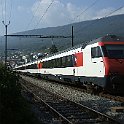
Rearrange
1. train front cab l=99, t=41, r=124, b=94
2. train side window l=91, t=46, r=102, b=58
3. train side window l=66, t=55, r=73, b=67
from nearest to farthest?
train front cab l=99, t=41, r=124, b=94 → train side window l=91, t=46, r=102, b=58 → train side window l=66, t=55, r=73, b=67

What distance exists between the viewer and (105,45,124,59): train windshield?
17534 millimetres

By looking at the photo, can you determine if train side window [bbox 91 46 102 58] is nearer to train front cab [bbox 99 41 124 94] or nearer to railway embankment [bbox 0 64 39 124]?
train front cab [bbox 99 41 124 94]

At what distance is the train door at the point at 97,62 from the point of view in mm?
17422

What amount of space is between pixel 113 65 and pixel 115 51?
38.0 inches

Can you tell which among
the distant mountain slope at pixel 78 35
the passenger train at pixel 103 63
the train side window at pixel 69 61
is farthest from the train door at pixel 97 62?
the distant mountain slope at pixel 78 35

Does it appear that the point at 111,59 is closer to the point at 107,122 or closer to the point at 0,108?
the point at 107,122

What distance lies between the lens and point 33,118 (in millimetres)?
9508

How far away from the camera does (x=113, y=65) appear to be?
17.1 m

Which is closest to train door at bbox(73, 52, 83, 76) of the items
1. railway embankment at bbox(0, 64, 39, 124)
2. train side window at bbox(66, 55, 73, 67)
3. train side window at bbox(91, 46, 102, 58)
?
train side window at bbox(66, 55, 73, 67)

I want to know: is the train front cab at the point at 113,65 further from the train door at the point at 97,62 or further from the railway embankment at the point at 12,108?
the railway embankment at the point at 12,108

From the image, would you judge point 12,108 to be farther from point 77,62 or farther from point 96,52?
point 77,62

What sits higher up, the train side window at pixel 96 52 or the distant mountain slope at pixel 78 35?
the distant mountain slope at pixel 78 35

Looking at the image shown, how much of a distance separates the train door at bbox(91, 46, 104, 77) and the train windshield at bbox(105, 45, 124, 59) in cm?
40

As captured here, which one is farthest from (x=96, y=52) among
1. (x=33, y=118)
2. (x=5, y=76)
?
(x=33, y=118)
